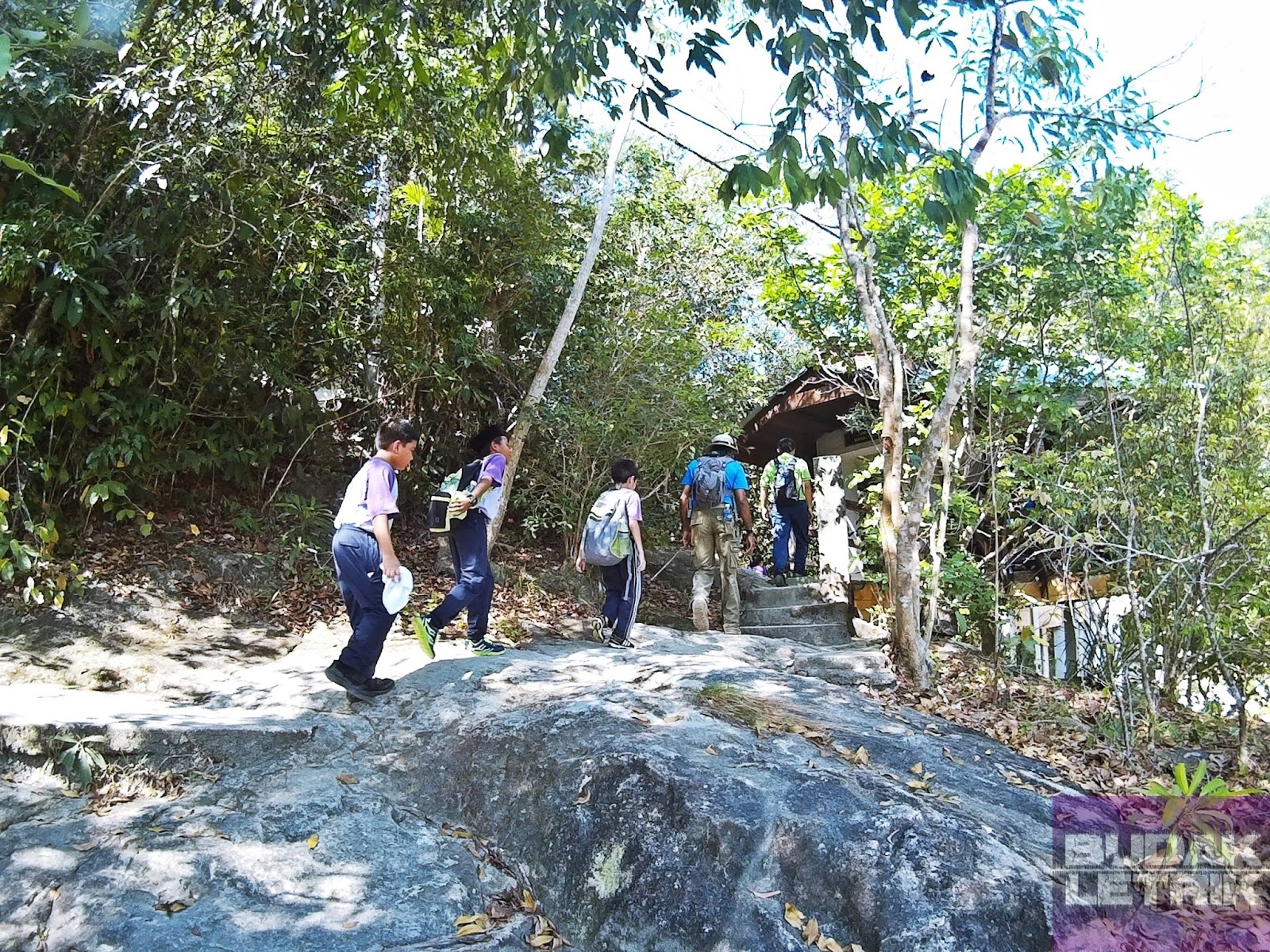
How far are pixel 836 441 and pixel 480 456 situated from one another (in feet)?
22.7

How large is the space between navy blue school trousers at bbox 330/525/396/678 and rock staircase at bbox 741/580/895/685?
364cm

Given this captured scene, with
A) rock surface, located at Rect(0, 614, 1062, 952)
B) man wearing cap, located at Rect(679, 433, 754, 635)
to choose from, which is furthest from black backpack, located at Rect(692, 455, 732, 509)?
rock surface, located at Rect(0, 614, 1062, 952)

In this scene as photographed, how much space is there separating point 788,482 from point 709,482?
1.64 meters

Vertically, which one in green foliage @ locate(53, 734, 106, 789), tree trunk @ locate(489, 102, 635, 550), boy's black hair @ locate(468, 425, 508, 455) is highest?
tree trunk @ locate(489, 102, 635, 550)

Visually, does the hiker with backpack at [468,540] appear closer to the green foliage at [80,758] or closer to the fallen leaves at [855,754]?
the green foliage at [80,758]

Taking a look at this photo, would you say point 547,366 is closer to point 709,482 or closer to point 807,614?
point 709,482

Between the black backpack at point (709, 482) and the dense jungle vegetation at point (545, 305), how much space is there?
3.92 ft

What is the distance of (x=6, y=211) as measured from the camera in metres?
6.15

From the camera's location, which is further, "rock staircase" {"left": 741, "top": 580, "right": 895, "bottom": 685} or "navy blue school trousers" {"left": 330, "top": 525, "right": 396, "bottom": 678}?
"rock staircase" {"left": 741, "top": 580, "right": 895, "bottom": 685}

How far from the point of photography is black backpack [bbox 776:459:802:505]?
368 inches

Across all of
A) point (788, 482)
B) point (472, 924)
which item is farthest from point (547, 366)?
point (472, 924)

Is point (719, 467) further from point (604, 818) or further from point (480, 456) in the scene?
point (604, 818)

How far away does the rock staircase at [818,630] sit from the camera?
23.0 feet

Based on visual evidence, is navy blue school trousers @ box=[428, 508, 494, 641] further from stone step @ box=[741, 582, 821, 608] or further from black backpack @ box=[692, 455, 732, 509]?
stone step @ box=[741, 582, 821, 608]
